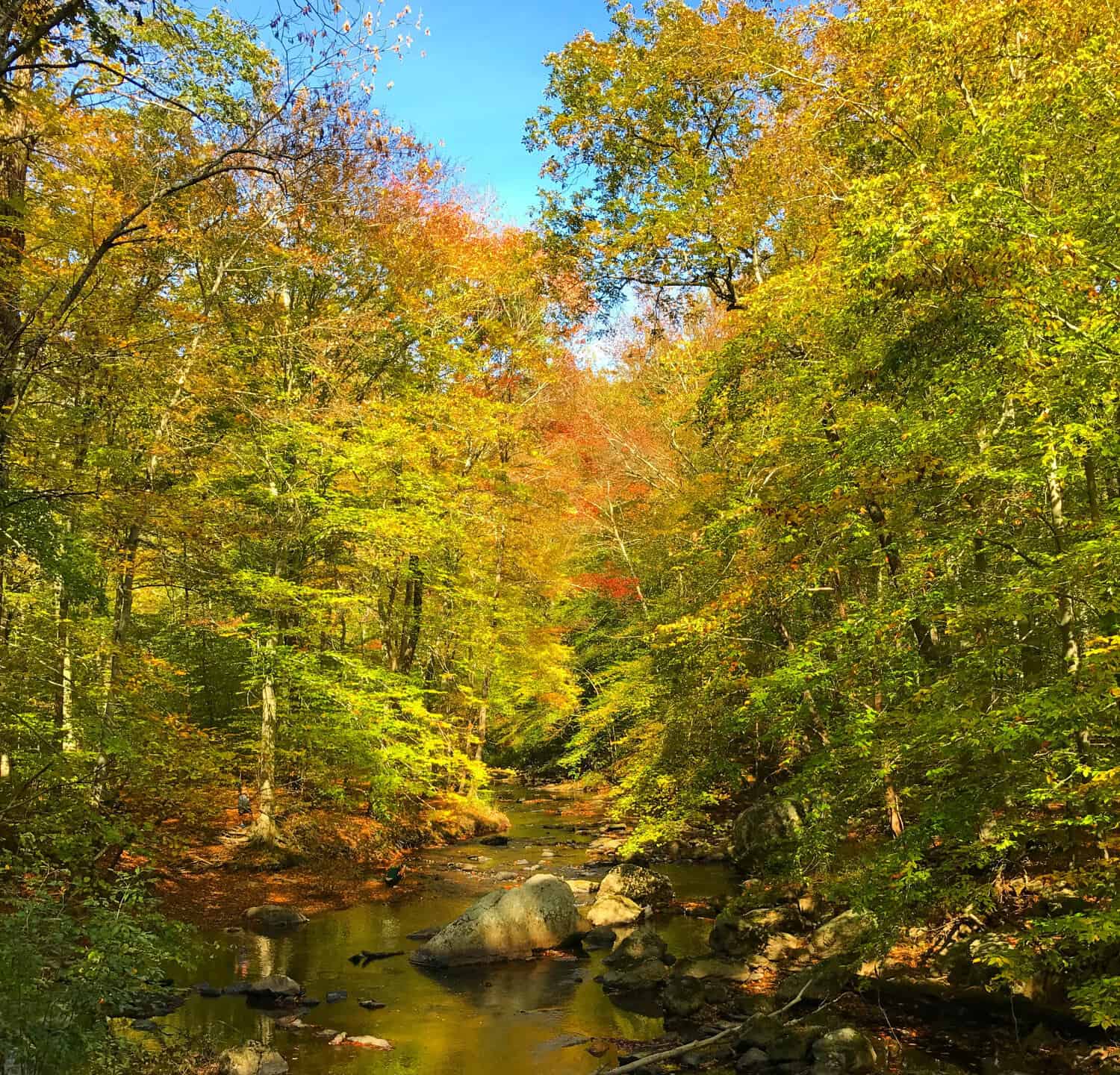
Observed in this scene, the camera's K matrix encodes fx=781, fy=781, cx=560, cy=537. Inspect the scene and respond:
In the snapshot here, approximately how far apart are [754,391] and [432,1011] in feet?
30.5

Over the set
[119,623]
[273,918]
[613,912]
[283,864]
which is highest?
[119,623]

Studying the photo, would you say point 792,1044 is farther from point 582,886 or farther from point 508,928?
point 582,886

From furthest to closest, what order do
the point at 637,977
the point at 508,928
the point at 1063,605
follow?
the point at 508,928, the point at 637,977, the point at 1063,605

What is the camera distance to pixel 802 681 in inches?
342

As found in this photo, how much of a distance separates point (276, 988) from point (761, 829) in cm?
1023

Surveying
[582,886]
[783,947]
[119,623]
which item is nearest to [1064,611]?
[783,947]

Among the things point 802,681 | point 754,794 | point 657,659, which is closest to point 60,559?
point 802,681

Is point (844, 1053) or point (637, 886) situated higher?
point (844, 1053)

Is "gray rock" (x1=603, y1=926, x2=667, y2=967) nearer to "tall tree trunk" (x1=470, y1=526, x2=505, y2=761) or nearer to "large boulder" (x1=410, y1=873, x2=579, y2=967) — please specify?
"large boulder" (x1=410, y1=873, x2=579, y2=967)

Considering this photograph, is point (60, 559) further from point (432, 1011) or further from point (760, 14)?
point (760, 14)

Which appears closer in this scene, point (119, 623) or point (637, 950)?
point (637, 950)

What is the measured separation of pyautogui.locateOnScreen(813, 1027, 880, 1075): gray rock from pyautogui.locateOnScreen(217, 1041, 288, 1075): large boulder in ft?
17.5

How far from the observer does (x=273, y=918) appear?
1306cm

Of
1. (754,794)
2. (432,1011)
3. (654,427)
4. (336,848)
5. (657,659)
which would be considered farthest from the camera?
(654,427)
